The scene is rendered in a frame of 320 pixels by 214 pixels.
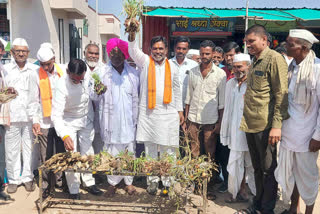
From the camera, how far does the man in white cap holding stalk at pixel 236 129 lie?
3.60m

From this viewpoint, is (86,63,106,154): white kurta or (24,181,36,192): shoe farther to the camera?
(24,181,36,192): shoe

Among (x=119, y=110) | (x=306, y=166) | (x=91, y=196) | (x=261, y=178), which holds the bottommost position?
(x=91, y=196)

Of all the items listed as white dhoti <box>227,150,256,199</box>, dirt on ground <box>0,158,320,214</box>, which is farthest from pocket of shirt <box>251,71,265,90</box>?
dirt on ground <box>0,158,320,214</box>

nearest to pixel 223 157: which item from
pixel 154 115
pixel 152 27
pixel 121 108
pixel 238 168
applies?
pixel 238 168

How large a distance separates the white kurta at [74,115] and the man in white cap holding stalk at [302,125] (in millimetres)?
2573

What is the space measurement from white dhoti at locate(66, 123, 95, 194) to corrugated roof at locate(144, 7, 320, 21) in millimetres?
4776

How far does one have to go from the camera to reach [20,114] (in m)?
4.07

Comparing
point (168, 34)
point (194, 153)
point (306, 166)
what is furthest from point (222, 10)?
point (306, 166)

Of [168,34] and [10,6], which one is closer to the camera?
[168,34]

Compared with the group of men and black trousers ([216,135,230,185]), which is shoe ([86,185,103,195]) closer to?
the group of men

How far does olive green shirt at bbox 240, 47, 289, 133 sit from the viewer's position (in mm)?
3066

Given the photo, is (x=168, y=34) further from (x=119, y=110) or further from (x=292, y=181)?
(x=292, y=181)

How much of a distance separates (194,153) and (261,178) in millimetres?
1025

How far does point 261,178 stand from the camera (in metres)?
3.46
